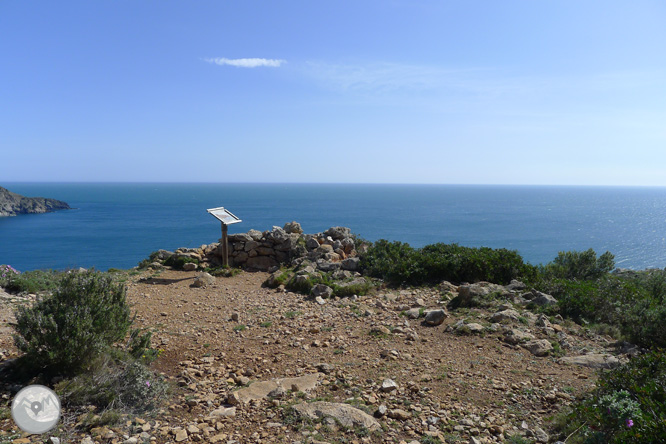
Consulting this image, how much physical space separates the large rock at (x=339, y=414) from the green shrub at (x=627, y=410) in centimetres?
208

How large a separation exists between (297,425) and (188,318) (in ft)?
16.0

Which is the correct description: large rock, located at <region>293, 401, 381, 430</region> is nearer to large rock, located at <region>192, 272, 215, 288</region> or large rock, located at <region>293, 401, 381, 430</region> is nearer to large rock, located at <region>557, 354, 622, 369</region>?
large rock, located at <region>557, 354, 622, 369</region>

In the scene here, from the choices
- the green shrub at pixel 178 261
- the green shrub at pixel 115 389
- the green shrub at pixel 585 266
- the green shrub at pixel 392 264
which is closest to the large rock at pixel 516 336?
the green shrub at pixel 392 264

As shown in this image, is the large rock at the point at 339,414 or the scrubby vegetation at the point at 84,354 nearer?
the large rock at the point at 339,414

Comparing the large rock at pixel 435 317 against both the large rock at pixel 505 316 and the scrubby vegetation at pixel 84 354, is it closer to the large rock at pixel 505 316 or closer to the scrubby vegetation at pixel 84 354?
the large rock at pixel 505 316

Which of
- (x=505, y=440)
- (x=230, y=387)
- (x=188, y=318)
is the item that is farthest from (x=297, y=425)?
(x=188, y=318)

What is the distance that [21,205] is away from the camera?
95688 millimetres

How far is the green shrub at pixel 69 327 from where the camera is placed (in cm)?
478

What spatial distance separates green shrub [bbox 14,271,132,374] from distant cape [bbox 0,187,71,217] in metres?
107

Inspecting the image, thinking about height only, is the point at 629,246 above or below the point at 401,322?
below

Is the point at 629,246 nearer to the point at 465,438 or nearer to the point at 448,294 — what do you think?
the point at 448,294

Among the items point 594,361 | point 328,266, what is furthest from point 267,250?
point 594,361

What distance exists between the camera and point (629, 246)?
2328 inches

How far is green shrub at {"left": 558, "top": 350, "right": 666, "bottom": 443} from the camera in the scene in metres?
3.16
